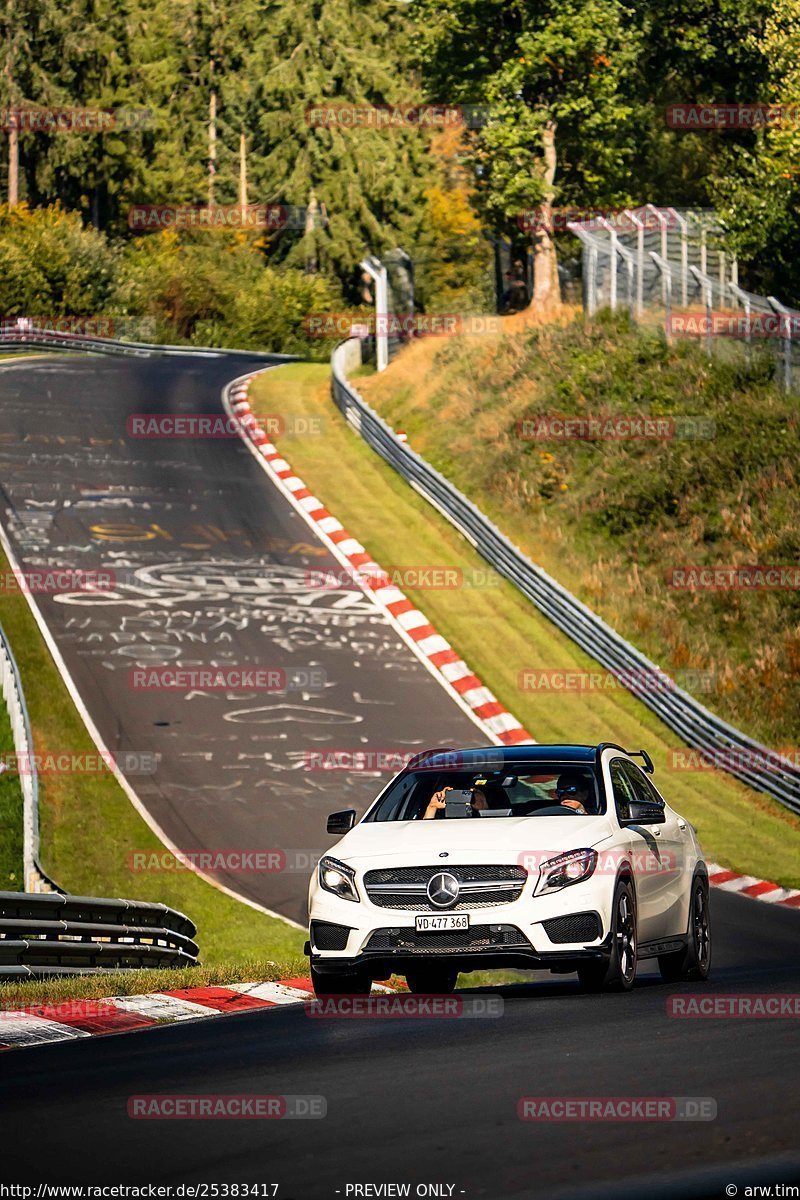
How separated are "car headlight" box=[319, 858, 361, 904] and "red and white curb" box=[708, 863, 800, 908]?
1027cm

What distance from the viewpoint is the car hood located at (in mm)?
10703

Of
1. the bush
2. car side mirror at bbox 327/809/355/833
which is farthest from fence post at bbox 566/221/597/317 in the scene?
the bush

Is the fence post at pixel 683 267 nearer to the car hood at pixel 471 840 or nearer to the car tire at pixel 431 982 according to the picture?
the car tire at pixel 431 982

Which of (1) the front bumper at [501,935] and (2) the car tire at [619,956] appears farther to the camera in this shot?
(2) the car tire at [619,956]

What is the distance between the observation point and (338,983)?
11133 mm

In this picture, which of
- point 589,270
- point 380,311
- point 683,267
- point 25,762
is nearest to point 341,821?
point 25,762

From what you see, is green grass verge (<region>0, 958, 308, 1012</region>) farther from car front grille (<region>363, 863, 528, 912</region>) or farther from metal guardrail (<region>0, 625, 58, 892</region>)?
metal guardrail (<region>0, 625, 58, 892</region>)

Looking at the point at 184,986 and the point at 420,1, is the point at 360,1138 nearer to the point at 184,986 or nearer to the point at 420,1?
the point at 184,986

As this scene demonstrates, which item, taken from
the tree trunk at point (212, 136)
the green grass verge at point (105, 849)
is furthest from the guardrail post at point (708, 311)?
the tree trunk at point (212, 136)

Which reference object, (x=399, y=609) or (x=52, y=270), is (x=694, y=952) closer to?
(x=399, y=609)

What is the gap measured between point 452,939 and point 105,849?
11364mm

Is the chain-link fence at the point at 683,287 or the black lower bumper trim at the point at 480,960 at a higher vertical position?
the chain-link fence at the point at 683,287

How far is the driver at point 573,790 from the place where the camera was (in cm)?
1162

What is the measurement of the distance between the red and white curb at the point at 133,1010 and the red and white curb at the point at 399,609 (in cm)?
1361
